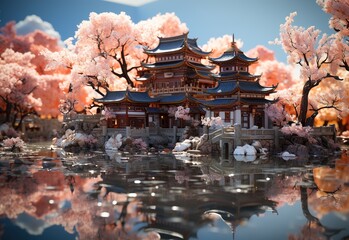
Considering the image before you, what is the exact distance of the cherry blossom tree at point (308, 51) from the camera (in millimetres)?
29734

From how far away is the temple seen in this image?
3203 centimetres

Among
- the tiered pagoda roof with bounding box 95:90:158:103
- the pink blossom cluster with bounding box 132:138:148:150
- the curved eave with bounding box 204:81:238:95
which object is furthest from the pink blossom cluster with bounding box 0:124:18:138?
the curved eave with bounding box 204:81:238:95

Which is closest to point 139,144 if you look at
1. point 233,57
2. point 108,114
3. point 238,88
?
point 108,114

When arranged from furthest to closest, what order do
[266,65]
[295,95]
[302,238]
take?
[266,65]
[295,95]
[302,238]

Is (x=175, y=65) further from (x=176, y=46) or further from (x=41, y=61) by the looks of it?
(x=41, y=61)

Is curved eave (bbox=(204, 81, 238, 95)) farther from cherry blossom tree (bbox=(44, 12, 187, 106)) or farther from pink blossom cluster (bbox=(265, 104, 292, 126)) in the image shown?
cherry blossom tree (bbox=(44, 12, 187, 106))

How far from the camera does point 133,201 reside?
13.0 m

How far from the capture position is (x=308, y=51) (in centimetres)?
3027

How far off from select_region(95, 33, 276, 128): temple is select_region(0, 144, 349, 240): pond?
10.9 meters

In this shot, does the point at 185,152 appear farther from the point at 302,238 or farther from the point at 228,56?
the point at 302,238

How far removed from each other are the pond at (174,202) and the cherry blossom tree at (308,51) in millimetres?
10247

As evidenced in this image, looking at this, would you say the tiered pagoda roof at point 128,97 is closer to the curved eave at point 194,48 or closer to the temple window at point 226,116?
the curved eave at point 194,48

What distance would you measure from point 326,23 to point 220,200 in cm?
3177

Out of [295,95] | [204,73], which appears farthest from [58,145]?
[295,95]
